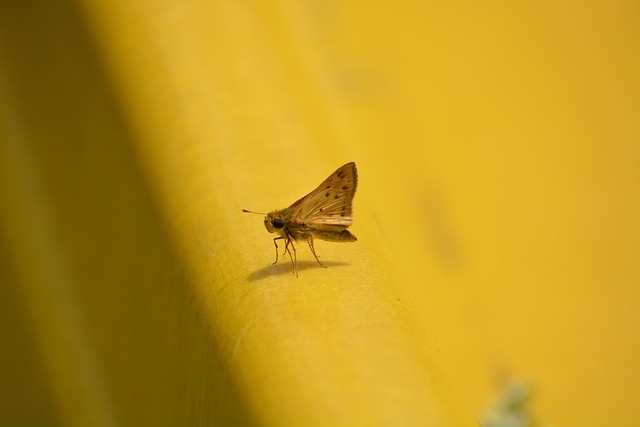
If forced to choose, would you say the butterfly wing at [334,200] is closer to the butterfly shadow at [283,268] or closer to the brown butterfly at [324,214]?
the brown butterfly at [324,214]

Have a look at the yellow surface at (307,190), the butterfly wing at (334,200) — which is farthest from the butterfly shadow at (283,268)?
the butterfly wing at (334,200)

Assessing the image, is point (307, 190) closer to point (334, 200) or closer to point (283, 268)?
point (334, 200)

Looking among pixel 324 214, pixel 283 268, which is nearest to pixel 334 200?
pixel 324 214

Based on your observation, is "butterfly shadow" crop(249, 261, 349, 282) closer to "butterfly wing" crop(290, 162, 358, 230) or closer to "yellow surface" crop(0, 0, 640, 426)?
"yellow surface" crop(0, 0, 640, 426)

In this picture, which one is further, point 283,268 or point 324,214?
point 324,214

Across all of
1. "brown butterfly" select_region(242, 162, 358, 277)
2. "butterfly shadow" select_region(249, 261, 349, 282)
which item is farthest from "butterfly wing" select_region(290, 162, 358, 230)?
"butterfly shadow" select_region(249, 261, 349, 282)

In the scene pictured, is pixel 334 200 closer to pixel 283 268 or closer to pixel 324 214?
pixel 324 214

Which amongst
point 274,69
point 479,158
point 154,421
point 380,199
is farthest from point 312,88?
point 154,421
